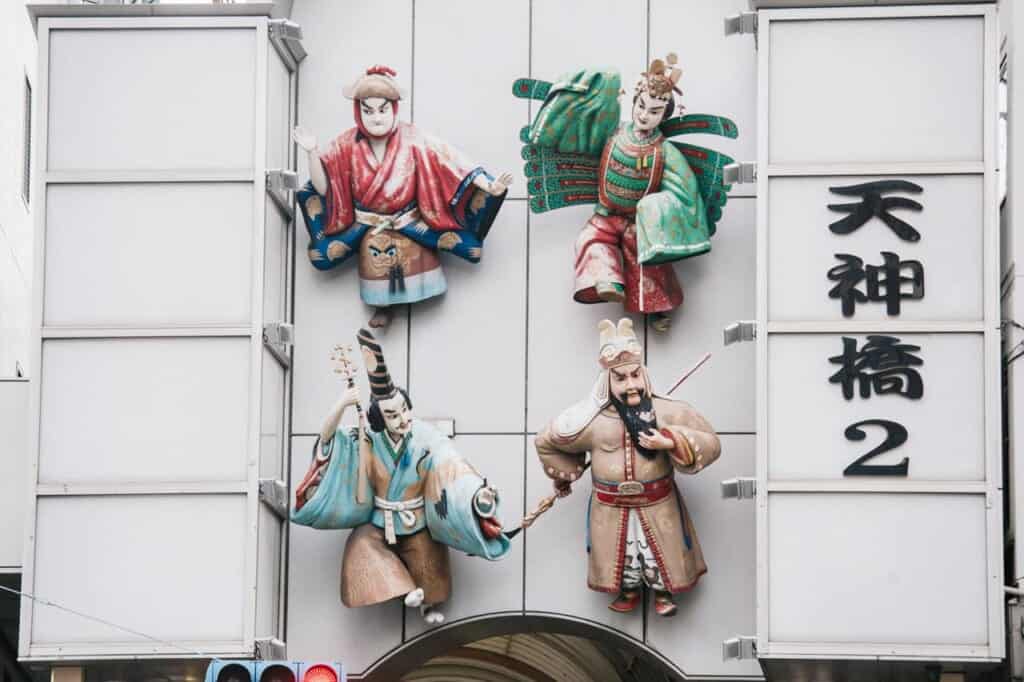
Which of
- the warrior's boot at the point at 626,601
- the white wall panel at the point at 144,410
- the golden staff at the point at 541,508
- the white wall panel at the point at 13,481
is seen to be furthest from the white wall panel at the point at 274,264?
the warrior's boot at the point at 626,601

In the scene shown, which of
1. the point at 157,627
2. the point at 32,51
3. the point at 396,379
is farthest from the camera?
the point at 32,51

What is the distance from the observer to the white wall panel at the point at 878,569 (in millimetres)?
16953

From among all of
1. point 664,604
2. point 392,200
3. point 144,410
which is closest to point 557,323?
point 392,200

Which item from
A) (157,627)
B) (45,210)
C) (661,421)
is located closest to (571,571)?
(661,421)

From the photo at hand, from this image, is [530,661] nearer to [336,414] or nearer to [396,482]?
[396,482]

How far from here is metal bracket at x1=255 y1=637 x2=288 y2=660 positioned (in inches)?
683

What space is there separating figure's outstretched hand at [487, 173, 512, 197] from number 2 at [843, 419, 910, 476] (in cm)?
296

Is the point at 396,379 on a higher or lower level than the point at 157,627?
higher

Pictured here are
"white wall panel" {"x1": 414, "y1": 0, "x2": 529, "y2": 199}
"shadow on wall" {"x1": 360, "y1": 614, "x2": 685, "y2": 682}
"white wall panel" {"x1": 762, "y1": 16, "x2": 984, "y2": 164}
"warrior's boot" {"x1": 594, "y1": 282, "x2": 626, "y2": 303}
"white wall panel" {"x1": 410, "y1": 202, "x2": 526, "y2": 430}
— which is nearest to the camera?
"white wall panel" {"x1": 762, "y1": 16, "x2": 984, "y2": 164}

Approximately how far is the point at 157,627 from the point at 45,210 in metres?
2.99

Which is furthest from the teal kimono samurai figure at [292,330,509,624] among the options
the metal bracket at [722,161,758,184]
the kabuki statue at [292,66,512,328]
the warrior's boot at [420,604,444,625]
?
the metal bracket at [722,161,758,184]

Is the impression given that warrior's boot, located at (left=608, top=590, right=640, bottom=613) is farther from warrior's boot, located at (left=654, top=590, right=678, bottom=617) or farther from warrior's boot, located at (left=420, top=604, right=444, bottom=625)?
warrior's boot, located at (left=420, top=604, right=444, bottom=625)

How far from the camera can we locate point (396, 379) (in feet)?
60.5

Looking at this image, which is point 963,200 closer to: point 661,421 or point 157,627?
point 661,421
